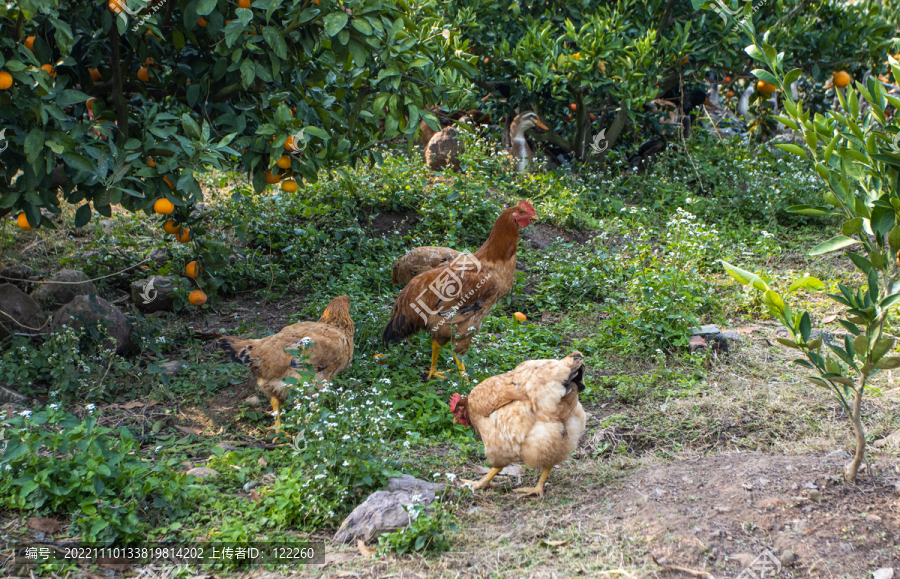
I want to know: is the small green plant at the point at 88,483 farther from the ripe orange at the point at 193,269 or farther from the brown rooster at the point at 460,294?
the ripe orange at the point at 193,269

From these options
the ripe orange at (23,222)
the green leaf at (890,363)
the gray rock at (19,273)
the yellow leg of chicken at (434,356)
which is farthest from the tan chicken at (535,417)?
the gray rock at (19,273)

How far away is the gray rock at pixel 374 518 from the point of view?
2969 millimetres

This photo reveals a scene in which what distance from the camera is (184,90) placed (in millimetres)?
4816

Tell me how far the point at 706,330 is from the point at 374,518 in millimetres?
3519

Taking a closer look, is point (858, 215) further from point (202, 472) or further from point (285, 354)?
point (202, 472)

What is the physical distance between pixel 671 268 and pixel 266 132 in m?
4.06

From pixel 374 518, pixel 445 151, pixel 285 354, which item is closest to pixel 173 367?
pixel 285 354

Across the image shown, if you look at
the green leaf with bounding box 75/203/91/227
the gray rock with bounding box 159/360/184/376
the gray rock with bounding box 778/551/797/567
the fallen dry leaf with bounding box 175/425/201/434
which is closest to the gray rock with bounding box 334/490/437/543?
the gray rock with bounding box 778/551/797/567

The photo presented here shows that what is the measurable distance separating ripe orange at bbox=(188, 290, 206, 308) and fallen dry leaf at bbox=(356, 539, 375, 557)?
136 inches

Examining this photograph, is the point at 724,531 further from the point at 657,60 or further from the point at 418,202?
the point at 657,60

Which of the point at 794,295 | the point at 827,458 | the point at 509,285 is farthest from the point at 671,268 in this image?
the point at 827,458

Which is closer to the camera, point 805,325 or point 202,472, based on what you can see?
point 805,325

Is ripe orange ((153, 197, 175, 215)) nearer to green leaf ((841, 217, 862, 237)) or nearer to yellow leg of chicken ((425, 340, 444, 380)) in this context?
yellow leg of chicken ((425, 340, 444, 380))

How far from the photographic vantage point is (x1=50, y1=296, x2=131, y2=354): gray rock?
16.1ft
